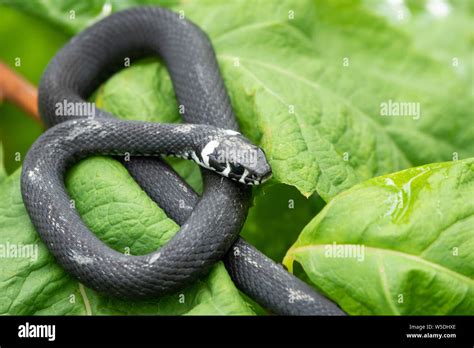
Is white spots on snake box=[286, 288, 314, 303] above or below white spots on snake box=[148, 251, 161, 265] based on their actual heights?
below

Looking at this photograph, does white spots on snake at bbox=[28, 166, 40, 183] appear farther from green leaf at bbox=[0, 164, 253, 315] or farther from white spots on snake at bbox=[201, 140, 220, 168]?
white spots on snake at bbox=[201, 140, 220, 168]

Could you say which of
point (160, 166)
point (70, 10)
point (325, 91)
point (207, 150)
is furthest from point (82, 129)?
point (325, 91)

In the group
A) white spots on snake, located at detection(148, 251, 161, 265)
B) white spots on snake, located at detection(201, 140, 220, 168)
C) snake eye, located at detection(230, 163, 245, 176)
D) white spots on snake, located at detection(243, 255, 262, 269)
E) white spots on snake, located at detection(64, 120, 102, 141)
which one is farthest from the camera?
white spots on snake, located at detection(64, 120, 102, 141)

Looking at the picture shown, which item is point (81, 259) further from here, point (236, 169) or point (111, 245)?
point (236, 169)

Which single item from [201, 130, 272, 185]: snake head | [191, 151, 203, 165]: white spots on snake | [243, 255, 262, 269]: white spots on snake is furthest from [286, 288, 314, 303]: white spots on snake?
[191, 151, 203, 165]: white spots on snake
